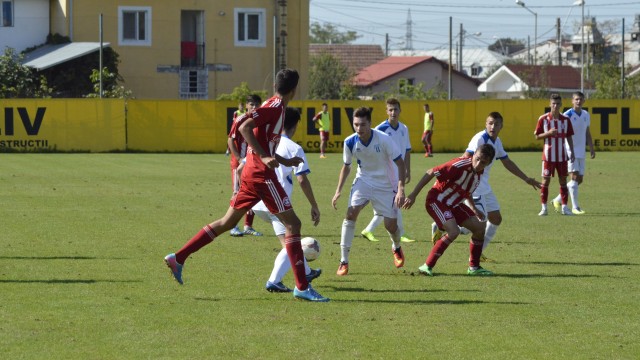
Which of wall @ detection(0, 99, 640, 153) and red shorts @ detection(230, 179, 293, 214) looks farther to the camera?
wall @ detection(0, 99, 640, 153)

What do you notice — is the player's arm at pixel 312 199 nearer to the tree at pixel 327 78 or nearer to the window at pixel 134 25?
the window at pixel 134 25

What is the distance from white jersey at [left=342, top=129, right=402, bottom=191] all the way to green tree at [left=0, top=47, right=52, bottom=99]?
36.6 meters

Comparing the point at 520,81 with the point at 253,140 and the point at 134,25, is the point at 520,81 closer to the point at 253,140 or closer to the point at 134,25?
the point at 134,25

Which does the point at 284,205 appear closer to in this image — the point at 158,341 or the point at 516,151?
the point at 158,341

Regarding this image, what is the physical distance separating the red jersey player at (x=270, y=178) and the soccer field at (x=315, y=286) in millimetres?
422

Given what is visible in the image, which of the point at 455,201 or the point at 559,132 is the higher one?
the point at 559,132

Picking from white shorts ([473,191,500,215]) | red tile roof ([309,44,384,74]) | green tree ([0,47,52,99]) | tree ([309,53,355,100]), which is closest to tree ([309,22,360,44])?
red tile roof ([309,44,384,74])

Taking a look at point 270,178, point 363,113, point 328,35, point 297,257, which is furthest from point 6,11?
point 328,35

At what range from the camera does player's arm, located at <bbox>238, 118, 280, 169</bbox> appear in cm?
899

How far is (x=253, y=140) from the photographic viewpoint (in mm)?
9031

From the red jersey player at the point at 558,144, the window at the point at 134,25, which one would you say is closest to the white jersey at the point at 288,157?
the red jersey player at the point at 558,144

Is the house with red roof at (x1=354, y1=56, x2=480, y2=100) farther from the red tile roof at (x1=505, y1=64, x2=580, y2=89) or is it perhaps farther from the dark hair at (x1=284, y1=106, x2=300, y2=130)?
the dark hair at (x1=284, y1=106, x2=300, y2=130)

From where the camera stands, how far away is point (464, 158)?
11.2 metres

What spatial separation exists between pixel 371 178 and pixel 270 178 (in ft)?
8.17
